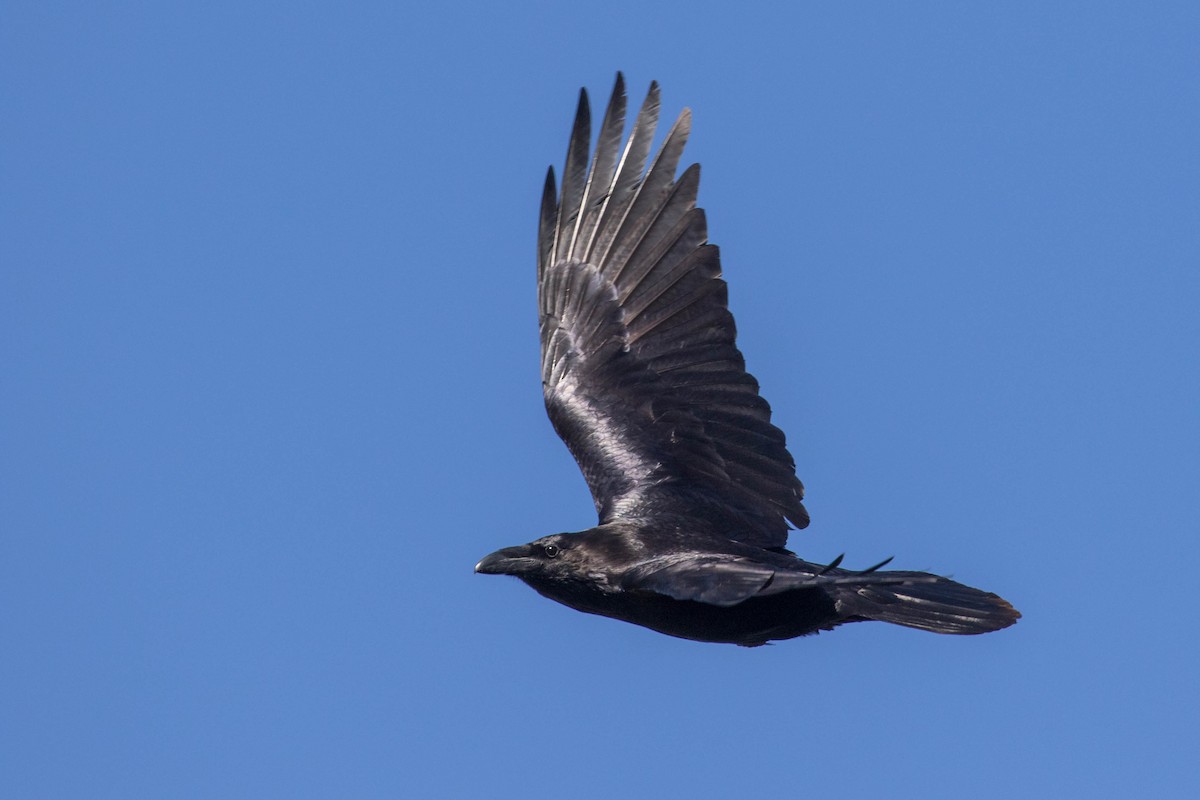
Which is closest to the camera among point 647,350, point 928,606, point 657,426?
point 928,606

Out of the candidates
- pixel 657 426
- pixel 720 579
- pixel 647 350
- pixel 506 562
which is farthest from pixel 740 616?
pixel 647 350

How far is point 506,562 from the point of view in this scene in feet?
41.0

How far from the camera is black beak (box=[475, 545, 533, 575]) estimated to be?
12461 millimetres

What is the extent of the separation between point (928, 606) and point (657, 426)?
2758 mm

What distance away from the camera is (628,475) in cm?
1383

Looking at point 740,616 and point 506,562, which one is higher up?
point 506,562

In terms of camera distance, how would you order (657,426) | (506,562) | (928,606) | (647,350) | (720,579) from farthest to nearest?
1. (647,350)
2. (657,426)
3. (506,562)
4. (928,606)
5. (720,579)

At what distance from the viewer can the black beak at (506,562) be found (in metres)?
12.5

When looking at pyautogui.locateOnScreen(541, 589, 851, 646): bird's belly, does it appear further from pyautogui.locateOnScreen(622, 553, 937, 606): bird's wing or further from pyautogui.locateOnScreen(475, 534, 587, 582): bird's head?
pyautogui.locateOnScreen(475, 534, 587, 582): bird's head

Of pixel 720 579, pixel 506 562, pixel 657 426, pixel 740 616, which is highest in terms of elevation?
pixel 657 426

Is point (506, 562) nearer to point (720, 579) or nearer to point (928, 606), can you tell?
point (720, 579)

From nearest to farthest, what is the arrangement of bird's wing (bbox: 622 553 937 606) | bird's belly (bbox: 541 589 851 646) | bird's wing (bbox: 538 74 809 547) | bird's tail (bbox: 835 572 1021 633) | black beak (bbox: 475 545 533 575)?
bird's wing (bbox: 622 553 937 606) → bird's belly (bbox: 541 589 851 646) → bird's tail (bbox: 835 572 1021 633) → black beak (bbox: 475 545 533 575) → bird's wing (bbox: 538 74 809 547)

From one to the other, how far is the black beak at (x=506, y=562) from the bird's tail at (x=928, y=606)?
7.16 feet

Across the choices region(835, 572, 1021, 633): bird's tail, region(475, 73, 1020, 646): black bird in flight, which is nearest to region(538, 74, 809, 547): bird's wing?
region(475, 73, 1020, 646): black bird in flight
